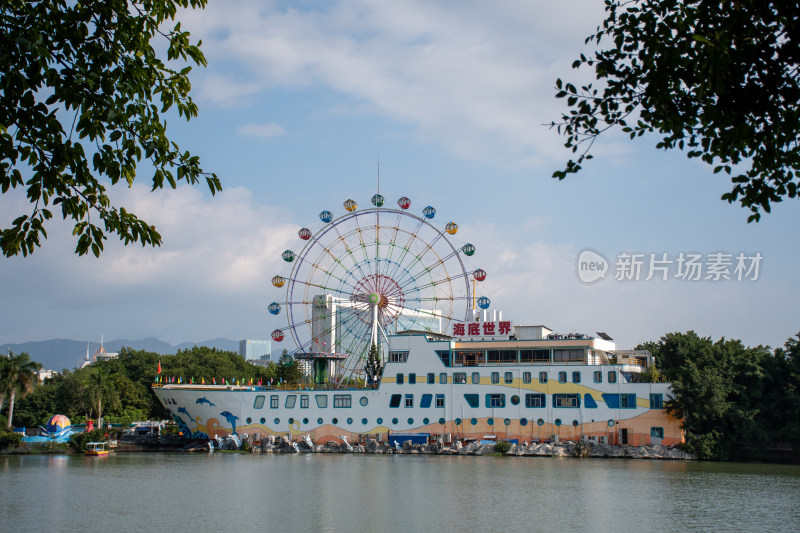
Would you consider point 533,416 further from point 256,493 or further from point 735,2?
point 735,2

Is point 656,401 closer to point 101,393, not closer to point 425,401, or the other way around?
point 425,401

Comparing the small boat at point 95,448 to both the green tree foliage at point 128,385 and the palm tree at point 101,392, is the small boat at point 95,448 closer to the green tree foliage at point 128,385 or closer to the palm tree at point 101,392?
the palm tree at point 101,392

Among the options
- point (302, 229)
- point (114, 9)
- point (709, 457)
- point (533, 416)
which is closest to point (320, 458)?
point (533, 416)

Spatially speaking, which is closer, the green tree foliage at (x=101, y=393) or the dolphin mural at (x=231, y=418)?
the dolphin mural at (x=231, y=418)

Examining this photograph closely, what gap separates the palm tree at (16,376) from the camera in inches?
1957

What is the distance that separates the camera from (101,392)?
174 ft

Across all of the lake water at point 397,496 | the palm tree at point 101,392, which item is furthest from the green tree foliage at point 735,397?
the palm tree at point 101,392

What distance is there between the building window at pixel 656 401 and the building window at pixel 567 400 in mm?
3906

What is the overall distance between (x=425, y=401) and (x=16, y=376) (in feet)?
86.1

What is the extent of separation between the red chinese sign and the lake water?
30.5 feet

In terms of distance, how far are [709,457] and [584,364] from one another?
7.98 m

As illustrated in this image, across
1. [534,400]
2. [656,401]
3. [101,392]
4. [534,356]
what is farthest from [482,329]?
[101,392]

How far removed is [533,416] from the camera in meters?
44.8

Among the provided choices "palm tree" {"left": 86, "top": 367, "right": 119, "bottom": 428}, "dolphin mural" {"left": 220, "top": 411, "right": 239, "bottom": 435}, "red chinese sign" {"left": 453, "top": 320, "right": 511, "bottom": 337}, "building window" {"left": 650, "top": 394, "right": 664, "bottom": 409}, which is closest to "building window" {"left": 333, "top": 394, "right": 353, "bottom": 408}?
"dolphin mural" {"left": 220, "top": 411, "right": 239, "bottom": 435}
